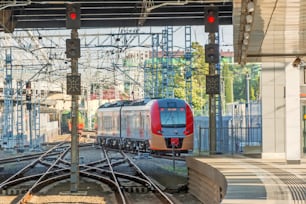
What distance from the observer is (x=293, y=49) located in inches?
615

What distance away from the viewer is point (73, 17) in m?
18.9

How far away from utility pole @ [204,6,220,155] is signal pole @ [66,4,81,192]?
403cm

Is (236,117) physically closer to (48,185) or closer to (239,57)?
(48,185)

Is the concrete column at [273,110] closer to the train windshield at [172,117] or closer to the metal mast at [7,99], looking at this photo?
the train windshield at [172,117]

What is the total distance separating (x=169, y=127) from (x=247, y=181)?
1931 cm

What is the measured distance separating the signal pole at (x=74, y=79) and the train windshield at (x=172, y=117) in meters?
13.8

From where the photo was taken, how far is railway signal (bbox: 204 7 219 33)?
20398 millimetres

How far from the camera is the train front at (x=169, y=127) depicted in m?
32.2

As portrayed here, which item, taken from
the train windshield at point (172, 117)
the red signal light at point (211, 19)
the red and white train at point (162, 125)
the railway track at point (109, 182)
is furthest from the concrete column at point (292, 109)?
the train windshield at point (172, 117)

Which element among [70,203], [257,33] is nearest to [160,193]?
[70,203]

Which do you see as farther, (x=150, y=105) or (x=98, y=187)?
(x=150, y=105)

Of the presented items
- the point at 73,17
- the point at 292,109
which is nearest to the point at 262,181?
the point at 292,109

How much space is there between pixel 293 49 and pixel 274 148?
5.26 metres

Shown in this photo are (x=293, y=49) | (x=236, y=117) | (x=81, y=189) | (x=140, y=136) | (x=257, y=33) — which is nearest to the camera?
(x=257, y=33)
